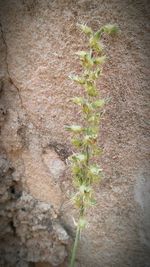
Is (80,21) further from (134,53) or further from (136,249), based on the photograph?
(136,249)

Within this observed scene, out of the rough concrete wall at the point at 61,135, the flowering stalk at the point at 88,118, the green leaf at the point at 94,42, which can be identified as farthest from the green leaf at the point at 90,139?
the rough concrete wall at the point at 61,135

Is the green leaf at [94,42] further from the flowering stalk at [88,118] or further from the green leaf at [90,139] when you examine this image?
the green leaf at [90,139]

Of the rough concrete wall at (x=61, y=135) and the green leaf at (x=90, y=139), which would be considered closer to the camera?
the green leaf at (x=90, y=139)

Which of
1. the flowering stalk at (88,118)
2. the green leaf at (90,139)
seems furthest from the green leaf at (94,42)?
the green leaf at (90,139)

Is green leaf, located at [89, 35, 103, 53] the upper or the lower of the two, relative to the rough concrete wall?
upper

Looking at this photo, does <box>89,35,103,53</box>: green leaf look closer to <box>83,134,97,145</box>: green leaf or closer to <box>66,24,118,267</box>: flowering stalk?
<box>66,24,118,267</box>: flowering stalk

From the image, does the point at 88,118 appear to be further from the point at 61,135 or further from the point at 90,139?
the point at 61,135

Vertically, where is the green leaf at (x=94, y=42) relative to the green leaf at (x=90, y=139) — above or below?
above

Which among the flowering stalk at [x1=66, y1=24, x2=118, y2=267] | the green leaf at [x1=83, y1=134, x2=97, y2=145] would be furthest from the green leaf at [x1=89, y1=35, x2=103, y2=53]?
the green leaf at [x1=83, y1=134, x2=97, y2=145]
